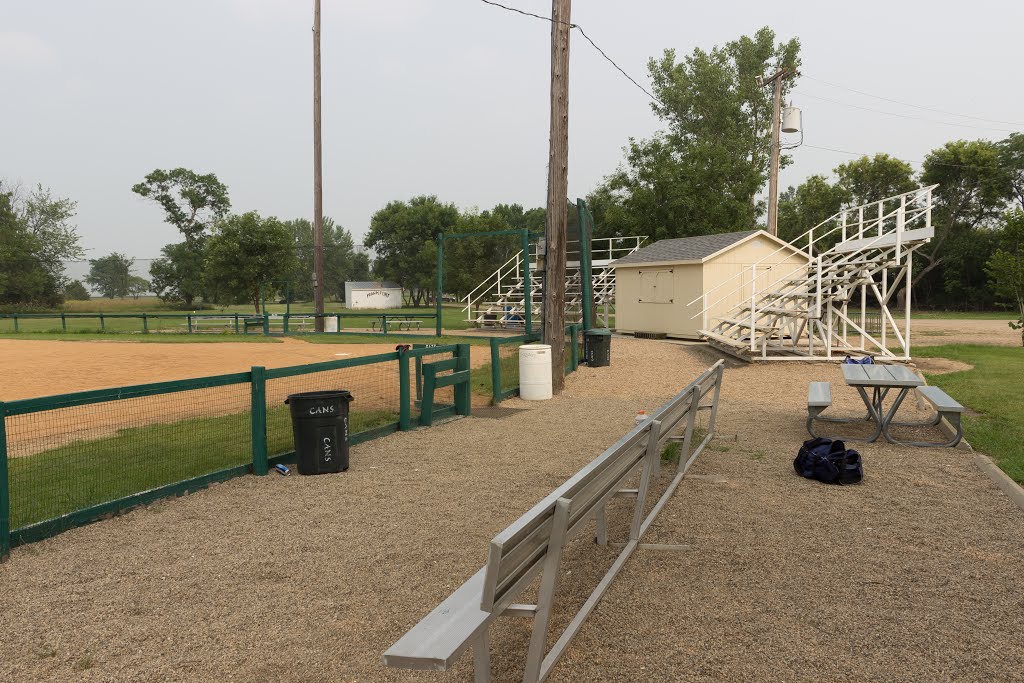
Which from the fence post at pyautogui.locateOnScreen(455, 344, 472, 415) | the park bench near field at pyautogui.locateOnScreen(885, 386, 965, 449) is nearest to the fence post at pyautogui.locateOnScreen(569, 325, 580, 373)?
the fence post at pyautogui.locateOnScreen(455, 344, 472, 415)

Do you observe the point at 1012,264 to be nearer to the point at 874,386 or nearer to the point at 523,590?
the point at 874,386

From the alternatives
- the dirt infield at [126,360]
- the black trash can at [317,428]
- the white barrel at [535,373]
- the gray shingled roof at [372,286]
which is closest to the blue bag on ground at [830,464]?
the black trash can at [317,428]

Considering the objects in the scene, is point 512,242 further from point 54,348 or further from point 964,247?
point 54,348

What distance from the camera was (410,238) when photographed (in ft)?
272

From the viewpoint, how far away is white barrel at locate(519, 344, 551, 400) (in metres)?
12.1

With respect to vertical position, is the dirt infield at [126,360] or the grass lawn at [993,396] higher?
the dirt infield at [126,360]

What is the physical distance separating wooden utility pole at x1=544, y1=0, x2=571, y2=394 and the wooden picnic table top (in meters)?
5.05

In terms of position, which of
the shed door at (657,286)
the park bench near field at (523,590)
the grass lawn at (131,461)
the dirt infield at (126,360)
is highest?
the shed door at (657,286)

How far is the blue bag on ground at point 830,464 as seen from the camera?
6.57 m

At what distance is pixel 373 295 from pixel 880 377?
79847 mm

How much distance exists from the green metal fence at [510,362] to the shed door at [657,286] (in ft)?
24.8

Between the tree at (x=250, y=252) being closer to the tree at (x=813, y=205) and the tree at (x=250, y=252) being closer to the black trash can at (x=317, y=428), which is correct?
the tree at (x=813, y=205)

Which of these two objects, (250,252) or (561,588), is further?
(250,252)

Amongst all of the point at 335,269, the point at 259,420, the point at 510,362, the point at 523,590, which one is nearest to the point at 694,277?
the point at 510,362
